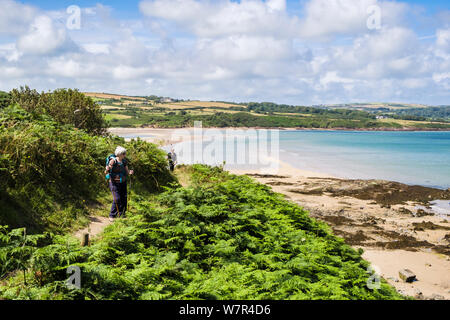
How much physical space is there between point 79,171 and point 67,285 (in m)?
7.00

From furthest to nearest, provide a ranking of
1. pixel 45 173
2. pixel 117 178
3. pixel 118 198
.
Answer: pixel 45 173, pixel 118 198, pixel 117 178

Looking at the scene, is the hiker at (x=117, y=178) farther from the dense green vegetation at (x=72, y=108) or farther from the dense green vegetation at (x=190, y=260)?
the dense green vegetation at (x=72, y=108)

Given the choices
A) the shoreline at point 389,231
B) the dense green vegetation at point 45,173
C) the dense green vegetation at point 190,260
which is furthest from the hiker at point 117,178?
the shoreline at point 389,231

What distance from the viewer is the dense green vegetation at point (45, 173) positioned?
7.79 m

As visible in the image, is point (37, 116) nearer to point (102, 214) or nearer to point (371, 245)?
point (102, 214)

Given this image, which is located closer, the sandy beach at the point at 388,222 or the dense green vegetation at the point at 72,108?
the sandy beach at the point at 388,222

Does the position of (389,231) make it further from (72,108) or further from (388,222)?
(72,108)

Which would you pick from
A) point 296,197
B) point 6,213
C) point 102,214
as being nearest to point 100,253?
point 6,213

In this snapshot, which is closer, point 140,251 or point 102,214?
point 140,251

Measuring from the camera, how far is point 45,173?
9.33m

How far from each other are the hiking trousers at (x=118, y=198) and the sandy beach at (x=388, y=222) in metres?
8.83

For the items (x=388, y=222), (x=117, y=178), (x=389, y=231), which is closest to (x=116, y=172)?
(x=117, y=178)

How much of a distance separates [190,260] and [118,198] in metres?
3.61

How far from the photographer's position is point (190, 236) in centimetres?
703
